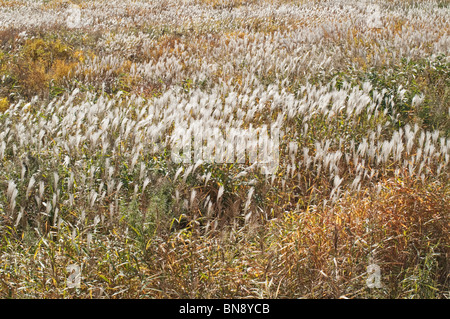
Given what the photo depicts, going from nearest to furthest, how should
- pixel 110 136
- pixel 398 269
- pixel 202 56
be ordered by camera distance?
pixel 398 269
pixel 110 136
pixel 202 56

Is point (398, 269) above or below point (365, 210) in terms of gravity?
below

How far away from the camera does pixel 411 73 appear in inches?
216

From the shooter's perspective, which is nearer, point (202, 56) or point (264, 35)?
point (202, 56)

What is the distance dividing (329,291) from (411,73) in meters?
4.42

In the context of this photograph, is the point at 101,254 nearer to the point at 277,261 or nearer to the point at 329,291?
the point at 277,261

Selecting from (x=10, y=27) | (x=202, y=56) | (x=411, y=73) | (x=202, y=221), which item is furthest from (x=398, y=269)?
(x=10, y=27)

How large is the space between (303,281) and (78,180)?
195 centimetres

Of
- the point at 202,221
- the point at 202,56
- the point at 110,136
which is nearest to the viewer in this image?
the point at 202,221

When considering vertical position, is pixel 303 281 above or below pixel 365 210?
below

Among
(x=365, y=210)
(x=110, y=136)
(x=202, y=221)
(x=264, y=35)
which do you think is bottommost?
(x=202, y=221)

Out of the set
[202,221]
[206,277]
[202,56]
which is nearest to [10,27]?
[202,56]

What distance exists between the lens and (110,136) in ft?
12.1
